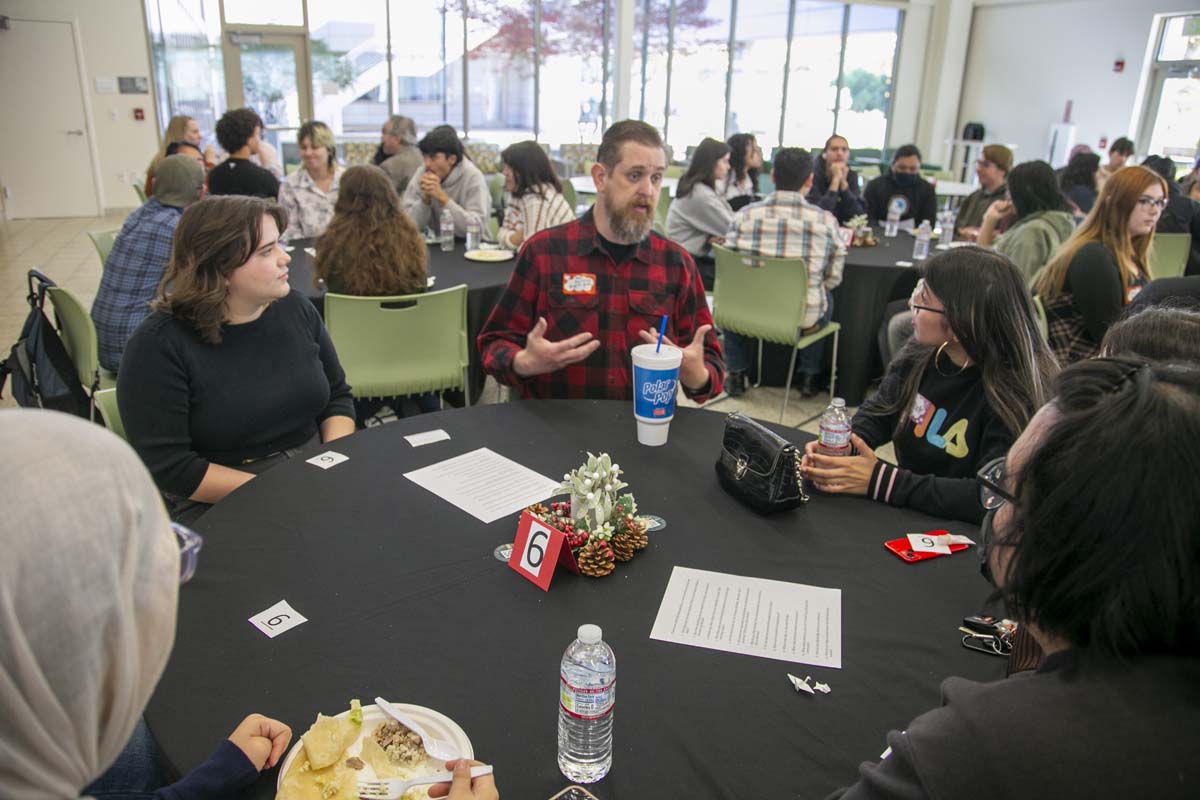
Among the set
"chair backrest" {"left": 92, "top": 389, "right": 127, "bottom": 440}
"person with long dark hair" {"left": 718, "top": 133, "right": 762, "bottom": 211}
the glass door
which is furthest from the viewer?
the glass door

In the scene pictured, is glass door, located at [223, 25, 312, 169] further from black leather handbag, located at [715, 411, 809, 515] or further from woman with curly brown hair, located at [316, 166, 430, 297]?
black leather handbag, located at [715, 411, 809, 515]

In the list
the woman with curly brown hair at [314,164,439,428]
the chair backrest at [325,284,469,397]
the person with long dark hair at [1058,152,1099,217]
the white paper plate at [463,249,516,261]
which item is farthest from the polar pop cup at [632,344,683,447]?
the person with long dark hair at [1058,152,1099,217]

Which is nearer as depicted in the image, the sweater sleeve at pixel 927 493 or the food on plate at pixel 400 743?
the food on plate at pixel 400 743

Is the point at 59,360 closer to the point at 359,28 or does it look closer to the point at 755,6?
the point at 359,28

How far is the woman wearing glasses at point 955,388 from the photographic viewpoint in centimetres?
174

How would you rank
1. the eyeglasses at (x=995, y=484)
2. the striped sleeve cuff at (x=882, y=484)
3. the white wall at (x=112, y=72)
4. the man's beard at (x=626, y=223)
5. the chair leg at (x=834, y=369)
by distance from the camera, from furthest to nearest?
the white wall at (x=112, y=72) < the chair leg at (x=834, y=369) < the man's beard at (x=626, y=223) < the striped sleeve cuff at (x=882, y=484) < the eyeglasses at (x=995, y=484)

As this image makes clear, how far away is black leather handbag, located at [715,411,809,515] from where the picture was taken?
A: 1.62 metres

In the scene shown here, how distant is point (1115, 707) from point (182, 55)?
12.5 metres

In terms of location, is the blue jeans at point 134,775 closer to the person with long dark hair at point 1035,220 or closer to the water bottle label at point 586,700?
the water bottle label at point 586,700

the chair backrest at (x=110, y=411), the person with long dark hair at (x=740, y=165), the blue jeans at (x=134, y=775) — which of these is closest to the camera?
the blue jeans at (x=134, y=775)

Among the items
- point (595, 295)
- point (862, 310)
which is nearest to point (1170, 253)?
point (862, 310)

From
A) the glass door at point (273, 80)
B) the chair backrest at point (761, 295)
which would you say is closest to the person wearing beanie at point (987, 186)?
the chair backrest at point (761, 295)

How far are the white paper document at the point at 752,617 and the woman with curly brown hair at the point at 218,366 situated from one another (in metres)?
1.27

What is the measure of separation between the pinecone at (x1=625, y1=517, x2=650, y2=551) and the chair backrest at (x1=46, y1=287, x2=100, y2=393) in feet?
8.36
